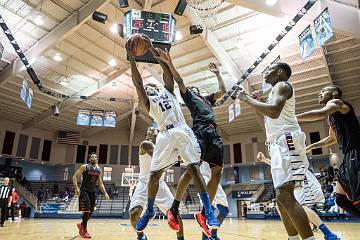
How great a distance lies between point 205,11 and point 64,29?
602 centimetres

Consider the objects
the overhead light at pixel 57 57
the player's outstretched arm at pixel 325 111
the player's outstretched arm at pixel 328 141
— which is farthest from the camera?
the overhead light at pixel 57 57

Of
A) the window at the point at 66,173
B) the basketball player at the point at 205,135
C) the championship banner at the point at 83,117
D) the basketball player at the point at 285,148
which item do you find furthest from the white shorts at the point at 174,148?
the window at the point at 66,173

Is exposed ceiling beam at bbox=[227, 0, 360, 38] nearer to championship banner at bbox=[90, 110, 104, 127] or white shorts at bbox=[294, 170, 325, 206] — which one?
white shorts at bbox=[294, 170, 325, 206]

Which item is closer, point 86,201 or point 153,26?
point 86,201

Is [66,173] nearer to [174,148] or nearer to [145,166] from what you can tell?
[145,166]

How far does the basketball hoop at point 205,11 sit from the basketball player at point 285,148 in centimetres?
723

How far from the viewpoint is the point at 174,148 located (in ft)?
10.6

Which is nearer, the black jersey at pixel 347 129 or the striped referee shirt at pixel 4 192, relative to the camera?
the black jersey at pixel 347 129

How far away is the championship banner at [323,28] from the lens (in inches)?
300

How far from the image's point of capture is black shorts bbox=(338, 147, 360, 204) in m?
2.78

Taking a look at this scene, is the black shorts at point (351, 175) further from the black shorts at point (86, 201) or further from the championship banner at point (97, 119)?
the championship banner at point (97, 119)

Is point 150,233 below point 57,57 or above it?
below

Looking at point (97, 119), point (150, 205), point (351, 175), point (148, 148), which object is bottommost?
point (150, 205)

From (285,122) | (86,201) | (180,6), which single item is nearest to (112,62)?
(180,6)
